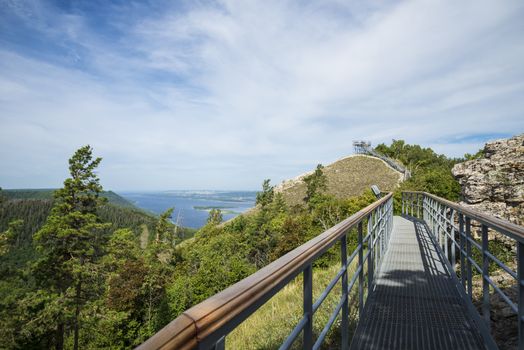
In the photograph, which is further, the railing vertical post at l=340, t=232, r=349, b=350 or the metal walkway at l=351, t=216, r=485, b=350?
the metal walkway at l=351, t=216, r=485, b=350

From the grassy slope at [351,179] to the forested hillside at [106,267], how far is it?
34.7 inches

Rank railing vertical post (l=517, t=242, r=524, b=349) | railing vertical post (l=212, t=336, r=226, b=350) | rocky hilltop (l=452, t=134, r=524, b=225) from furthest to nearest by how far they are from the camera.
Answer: rocky hilltop (l=452, t=134, r=524, b=225)
railing vertical post (l=517, t=242, r=524, b=349)
railing vertical post (l=212, t=336, r=226, b=350)

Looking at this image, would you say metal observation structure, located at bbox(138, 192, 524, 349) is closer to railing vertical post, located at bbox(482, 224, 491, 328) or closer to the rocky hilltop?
railing vertical post, located at bbox(482, 224, 491, 328)

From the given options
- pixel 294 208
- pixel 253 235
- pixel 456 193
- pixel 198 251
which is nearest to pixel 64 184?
pixel 198 251

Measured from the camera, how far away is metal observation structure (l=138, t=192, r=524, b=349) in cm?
84

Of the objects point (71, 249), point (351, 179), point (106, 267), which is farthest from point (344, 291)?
point (351, 179)

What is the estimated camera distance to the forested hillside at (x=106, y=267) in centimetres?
2096

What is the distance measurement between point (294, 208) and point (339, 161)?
1572cm

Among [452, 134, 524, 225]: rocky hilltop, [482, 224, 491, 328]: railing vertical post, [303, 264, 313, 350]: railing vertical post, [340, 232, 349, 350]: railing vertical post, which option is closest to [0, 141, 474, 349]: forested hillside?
[452, 134, 524, 225]: rocky hilltop

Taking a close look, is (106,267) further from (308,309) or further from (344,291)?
(308,309)

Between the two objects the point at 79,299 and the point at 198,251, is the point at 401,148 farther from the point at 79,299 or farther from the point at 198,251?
the point at 79,299

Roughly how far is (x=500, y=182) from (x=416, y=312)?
5958 mm

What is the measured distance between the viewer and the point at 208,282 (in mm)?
35406

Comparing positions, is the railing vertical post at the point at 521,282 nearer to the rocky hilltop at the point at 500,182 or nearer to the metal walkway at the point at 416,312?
the metal walkway at the point at 416,312
